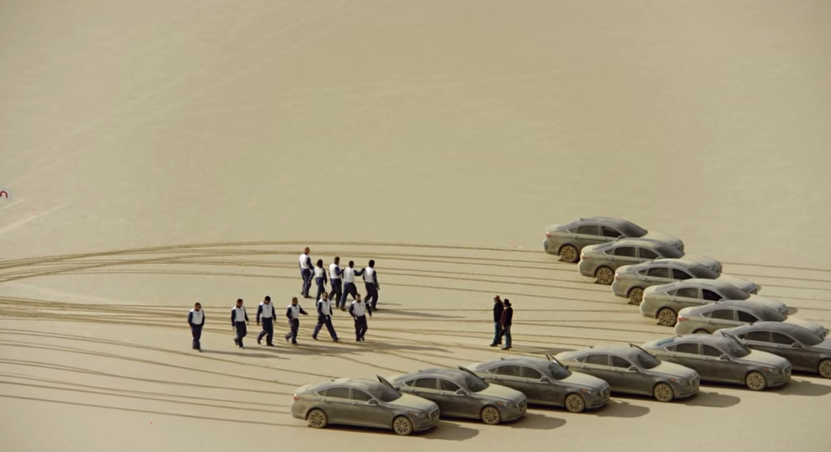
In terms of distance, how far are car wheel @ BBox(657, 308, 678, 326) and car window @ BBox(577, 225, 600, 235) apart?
4947 millimetres

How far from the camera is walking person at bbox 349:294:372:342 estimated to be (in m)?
31.0

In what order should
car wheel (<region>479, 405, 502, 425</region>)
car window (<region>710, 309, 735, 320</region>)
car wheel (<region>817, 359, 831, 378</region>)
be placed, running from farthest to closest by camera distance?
car window (<region>710, 309, 735, 320</region>) → car wheel (<region>817, 359, 831, 378</region>) → car wheel (<region>479, 405, 502, 425</region>)

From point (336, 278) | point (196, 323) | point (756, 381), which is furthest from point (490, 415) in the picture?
point (336, 278)

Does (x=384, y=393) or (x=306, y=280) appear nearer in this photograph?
(x=384, y=393)

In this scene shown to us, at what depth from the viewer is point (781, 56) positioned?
5159 cm

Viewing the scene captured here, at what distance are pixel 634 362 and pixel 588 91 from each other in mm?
23908

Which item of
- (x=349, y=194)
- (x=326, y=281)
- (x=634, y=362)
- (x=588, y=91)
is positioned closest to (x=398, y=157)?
(x=349, y=194)

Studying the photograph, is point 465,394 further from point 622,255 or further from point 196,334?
point 622,255

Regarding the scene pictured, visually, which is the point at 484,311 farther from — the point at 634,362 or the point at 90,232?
the point at 90,232

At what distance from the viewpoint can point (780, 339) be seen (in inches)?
1138

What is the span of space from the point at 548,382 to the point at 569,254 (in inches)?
425

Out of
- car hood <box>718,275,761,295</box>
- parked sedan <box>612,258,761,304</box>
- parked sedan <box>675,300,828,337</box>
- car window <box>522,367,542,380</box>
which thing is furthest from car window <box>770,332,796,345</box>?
car window <box>522,367,542,380</box>

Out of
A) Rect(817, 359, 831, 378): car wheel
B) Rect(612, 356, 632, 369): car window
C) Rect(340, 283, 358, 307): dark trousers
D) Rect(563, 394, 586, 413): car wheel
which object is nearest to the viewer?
Rect(563, 394, 586, 413): car wheel

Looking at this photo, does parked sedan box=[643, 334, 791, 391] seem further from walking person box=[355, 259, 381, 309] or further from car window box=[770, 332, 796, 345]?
walking person box=[355, 259, 381, 309]
